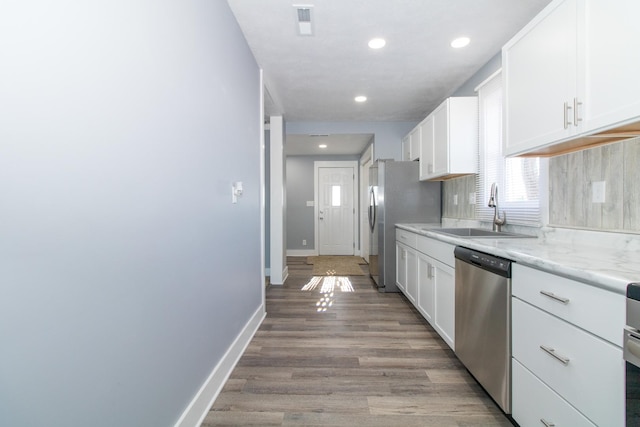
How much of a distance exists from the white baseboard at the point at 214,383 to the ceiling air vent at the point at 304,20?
2288mm

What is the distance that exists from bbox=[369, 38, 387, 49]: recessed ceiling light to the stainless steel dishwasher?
1.72 m

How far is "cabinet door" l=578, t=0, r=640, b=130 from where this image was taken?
111 cm

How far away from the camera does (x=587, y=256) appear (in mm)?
1289

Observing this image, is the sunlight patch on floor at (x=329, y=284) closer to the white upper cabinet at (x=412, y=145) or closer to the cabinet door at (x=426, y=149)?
the cabinet door at (x=426, y=149)

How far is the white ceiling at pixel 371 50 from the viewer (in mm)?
2002

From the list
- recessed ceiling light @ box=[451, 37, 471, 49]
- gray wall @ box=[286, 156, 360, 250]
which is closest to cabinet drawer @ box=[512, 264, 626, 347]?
recessed ceiling light @ box=[451, 37, 471, 49]

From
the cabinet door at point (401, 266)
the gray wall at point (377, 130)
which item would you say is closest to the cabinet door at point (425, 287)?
the cabinet door at point (401, 266)

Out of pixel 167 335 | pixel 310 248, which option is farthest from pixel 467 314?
pixel 310 248

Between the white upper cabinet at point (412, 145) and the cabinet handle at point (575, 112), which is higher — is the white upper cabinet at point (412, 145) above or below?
above

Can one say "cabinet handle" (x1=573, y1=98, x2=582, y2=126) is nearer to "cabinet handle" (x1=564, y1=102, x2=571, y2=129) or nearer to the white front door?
"cabinet handle" (x1=564, y1=102, x2=571, y2=129)

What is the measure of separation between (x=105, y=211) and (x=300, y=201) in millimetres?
6015

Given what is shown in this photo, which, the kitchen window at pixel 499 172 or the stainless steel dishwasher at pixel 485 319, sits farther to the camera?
the kitchen window at pixel 499 172

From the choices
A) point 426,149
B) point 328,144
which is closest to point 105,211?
point 426,149

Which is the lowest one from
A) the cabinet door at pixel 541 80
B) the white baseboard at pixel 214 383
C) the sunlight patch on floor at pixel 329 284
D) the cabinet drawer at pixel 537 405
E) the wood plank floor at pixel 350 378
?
the sunlight patch on floor at pixel 329 284
